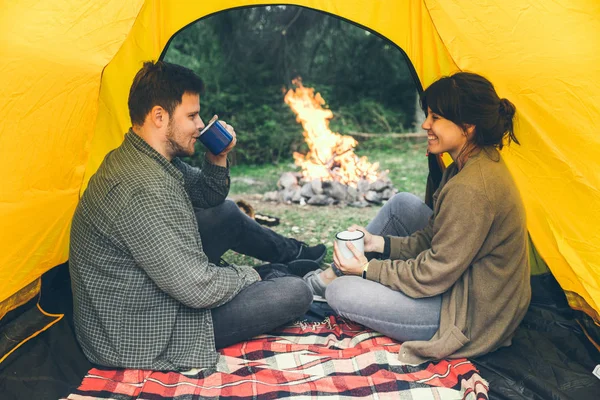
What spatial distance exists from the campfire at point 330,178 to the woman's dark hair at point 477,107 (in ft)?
10.6

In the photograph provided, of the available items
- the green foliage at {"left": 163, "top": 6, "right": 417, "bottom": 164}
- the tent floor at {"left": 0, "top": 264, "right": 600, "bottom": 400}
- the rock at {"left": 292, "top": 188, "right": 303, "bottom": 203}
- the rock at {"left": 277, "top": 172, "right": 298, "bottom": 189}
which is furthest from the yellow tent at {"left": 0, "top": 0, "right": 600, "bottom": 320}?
the green foliage at {"left": 163, "top": 6, "right": 417, "bottom": 164}

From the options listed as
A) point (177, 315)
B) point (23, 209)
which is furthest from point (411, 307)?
point (23, 209)

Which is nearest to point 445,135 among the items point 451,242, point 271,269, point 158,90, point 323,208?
point 451,242

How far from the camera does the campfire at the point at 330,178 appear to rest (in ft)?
19.0

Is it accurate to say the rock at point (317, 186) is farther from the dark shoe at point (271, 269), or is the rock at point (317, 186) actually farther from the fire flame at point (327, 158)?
the dark shoe at point (271, 269)

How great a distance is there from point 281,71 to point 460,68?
21.4ft

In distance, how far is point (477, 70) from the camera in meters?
2.78

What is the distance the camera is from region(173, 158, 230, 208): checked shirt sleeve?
3.13 metres

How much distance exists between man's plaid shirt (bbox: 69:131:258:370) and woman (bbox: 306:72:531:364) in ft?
2.24

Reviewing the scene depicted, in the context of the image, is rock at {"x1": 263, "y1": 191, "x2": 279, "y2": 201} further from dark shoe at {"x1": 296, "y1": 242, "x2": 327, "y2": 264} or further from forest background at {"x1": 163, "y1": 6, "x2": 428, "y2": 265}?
dark shoe at {"x1": 296, "y1": 242, "x2": 327, "y2": 264}

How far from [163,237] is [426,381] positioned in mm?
1157

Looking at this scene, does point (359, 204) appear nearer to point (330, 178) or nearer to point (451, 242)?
point (330, 178)

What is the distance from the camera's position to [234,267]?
8.71 feet

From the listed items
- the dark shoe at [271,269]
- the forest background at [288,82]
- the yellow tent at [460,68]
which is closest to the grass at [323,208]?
the forest background at [288,82]
